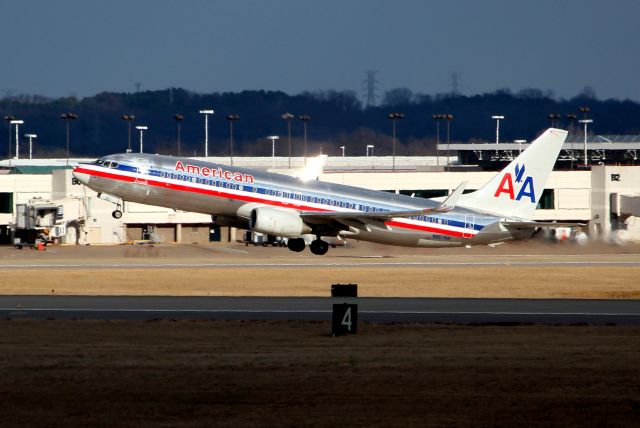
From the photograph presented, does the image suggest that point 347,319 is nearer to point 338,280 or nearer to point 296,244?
point 338,280

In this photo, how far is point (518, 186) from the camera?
66875 millimetres

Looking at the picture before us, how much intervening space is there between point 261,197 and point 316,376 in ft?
131

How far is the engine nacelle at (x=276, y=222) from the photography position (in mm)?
59344

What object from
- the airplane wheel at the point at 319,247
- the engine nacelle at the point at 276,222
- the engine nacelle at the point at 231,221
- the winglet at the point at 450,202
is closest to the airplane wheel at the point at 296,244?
the airplane wheel at the point at 319,247

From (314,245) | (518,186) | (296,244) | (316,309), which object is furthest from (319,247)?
(316,309)

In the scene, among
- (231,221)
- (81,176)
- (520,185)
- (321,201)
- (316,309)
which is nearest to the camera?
(316,309)

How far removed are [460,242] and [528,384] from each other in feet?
148

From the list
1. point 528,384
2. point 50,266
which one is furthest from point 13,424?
point 50,266

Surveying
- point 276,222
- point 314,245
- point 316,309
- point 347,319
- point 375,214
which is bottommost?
point 316,309

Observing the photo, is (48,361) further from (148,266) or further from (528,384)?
(148,266)

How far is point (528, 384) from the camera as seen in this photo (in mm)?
19812

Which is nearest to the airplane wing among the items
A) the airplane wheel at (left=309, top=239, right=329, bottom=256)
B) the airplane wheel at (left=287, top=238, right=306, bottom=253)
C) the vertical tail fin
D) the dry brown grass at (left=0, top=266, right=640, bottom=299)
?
the airplane wheel at (left=287, top=238, right=306, bottom=253)

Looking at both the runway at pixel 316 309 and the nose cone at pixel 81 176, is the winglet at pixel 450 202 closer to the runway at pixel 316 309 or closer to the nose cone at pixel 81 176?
the nose cone at pixel 81 176

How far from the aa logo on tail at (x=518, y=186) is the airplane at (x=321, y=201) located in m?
0.06
